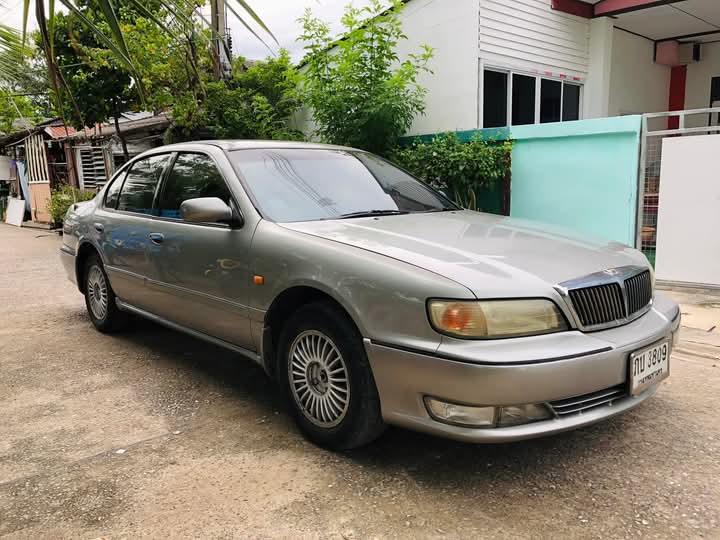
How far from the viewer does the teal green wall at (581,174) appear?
686 centimetres

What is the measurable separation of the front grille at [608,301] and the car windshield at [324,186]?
4.75 ft

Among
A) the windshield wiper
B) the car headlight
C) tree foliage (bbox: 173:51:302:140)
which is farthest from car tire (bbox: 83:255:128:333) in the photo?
tree foliage (bbox: 173:51:302:140)

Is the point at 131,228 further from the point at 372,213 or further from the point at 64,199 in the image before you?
the point at 64,199

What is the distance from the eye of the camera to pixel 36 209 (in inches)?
775

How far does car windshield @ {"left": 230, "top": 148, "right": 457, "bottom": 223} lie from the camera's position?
11.6 ft

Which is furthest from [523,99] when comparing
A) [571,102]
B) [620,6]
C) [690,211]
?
[690,211]

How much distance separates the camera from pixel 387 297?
2629mm

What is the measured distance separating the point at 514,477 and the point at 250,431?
146 cm

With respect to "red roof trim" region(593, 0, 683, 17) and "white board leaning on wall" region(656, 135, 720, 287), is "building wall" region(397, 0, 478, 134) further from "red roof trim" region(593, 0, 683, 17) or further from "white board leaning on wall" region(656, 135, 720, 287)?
"white board leaning on wall" region(656, 135, 720, 287)

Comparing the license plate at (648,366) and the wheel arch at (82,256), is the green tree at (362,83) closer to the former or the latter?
the wheel arch at (82,256)

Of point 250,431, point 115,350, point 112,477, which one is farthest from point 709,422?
point 115,350

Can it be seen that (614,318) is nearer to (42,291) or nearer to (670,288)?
(670,288)

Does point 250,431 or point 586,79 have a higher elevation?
point 586,79

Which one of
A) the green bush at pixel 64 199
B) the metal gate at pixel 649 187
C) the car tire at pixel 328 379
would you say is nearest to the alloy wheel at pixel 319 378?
the car tire at pixel 328 379
